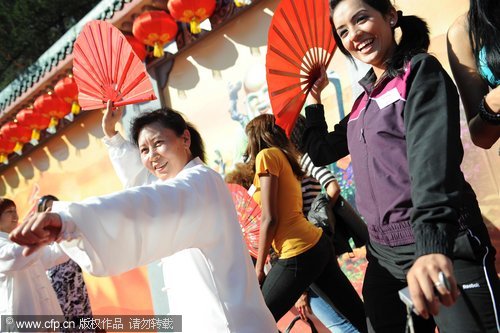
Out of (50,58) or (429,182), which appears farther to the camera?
(50,58)

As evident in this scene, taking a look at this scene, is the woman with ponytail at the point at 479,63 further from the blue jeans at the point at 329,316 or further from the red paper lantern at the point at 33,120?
the red paper lantern at the point at 33,120

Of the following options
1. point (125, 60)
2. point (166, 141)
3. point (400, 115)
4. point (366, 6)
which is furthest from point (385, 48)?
point (125, 60)

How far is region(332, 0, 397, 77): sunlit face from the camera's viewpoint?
→ 173 cm

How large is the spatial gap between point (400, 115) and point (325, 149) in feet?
1.82

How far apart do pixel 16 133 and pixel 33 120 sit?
1.76 feet

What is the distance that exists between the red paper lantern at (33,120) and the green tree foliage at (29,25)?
213 centimetres

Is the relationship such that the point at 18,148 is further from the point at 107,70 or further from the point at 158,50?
the point at 107,70

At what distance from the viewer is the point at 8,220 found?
456 centimetres

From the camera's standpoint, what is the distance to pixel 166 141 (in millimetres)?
2277

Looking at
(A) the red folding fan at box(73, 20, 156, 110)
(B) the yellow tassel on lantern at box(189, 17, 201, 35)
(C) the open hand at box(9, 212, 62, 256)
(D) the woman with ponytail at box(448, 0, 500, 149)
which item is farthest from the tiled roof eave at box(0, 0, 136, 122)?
(C) the open hand at box(9, 212, 62, 256)

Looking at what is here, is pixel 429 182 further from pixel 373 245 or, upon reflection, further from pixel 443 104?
pixel 373 245

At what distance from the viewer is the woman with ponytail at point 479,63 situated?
5.44 ft

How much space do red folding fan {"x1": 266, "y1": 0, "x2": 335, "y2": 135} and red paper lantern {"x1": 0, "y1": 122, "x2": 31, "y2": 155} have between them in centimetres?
569

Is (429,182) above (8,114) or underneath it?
underneath
